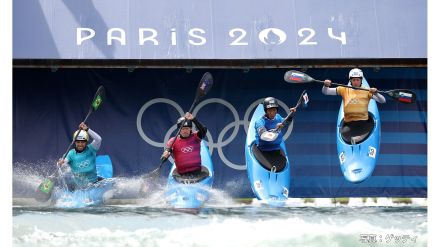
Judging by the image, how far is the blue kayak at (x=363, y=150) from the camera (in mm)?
12086

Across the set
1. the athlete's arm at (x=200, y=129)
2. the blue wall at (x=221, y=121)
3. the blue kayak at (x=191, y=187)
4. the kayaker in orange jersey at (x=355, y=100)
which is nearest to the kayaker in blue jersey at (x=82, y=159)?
the blue wall at (x=221, y=121)

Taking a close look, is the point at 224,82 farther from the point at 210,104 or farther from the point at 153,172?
the point at 153,172

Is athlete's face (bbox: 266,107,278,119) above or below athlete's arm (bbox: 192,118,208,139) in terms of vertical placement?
above

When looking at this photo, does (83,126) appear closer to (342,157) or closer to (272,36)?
(272,36)

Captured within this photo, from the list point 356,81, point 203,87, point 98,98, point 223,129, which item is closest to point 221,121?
point 223,129

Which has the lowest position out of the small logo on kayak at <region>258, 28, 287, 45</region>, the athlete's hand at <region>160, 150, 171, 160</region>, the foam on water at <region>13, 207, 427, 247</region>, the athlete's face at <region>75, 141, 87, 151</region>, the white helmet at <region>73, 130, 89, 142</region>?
the foam on water at <region>13, 207, 427, 247</region>

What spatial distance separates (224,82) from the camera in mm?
12828

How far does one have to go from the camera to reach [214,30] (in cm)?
1210

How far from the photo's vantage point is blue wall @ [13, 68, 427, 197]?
Result: 41.5 ft

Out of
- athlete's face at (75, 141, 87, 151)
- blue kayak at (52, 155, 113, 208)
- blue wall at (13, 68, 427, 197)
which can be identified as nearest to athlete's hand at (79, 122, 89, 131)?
athlete's face at (75, 141, 87, 151)

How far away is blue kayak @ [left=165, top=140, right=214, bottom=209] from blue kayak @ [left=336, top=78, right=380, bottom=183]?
1728 mm

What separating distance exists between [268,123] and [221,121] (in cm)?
116

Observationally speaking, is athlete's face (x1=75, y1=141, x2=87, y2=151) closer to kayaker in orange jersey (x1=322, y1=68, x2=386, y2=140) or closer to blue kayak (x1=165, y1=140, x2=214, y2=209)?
blue kayak (x1=165, y1=140, x2=214, y2=209)
